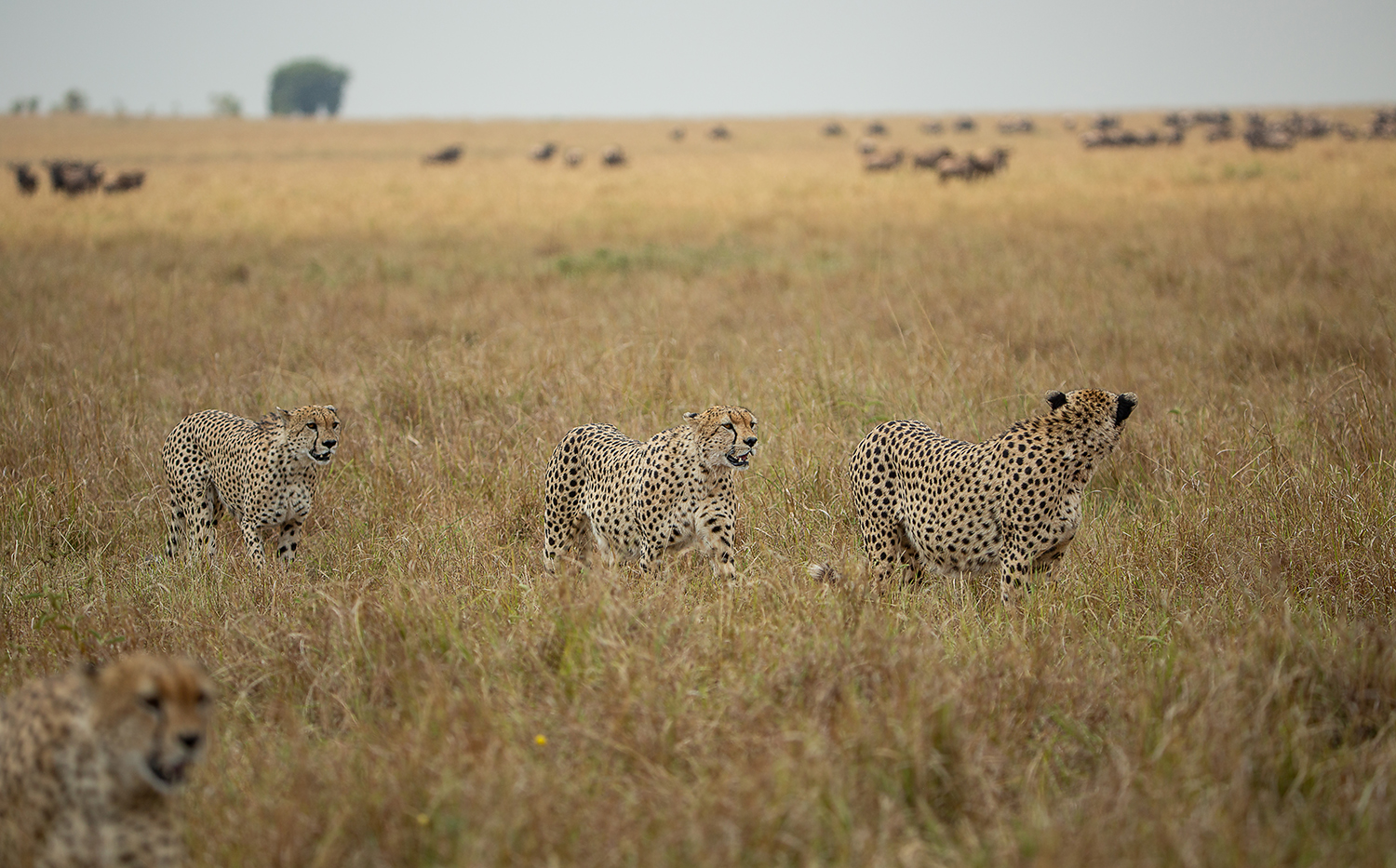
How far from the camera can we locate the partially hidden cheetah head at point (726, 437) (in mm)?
4000

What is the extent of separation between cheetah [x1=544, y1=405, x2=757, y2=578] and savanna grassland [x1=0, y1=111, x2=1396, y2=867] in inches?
9.1

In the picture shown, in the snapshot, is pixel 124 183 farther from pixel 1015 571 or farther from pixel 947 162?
pixel 1015 571

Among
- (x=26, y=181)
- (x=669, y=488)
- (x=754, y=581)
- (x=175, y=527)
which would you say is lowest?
(x=175, y=527)

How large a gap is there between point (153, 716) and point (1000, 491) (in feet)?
9.64

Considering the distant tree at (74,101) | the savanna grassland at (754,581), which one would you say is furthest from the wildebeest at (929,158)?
the distant tree at (74,101)

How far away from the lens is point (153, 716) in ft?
6.93

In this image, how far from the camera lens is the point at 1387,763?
2773 mm

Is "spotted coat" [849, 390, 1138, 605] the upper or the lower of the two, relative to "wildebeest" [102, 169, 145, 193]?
lower

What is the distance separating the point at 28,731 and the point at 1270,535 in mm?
4383

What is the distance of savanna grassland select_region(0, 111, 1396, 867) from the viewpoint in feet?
8.73

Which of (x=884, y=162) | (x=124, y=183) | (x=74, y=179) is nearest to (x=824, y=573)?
(x=124, y=183)

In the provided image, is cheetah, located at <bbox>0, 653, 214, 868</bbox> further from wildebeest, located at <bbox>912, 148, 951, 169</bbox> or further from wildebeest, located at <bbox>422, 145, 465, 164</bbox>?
wildebeest, located at <bbox>422, 145, 465, 164</bbox>

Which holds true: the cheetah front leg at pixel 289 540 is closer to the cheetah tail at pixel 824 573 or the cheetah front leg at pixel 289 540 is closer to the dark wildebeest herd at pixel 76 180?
the cheetah tail at pixel 824 573

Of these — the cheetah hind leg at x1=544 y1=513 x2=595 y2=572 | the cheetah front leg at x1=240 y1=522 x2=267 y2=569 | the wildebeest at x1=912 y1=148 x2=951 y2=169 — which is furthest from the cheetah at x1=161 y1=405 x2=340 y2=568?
the wildebeest at x1=912 y1=148 x2=951 y2=169
